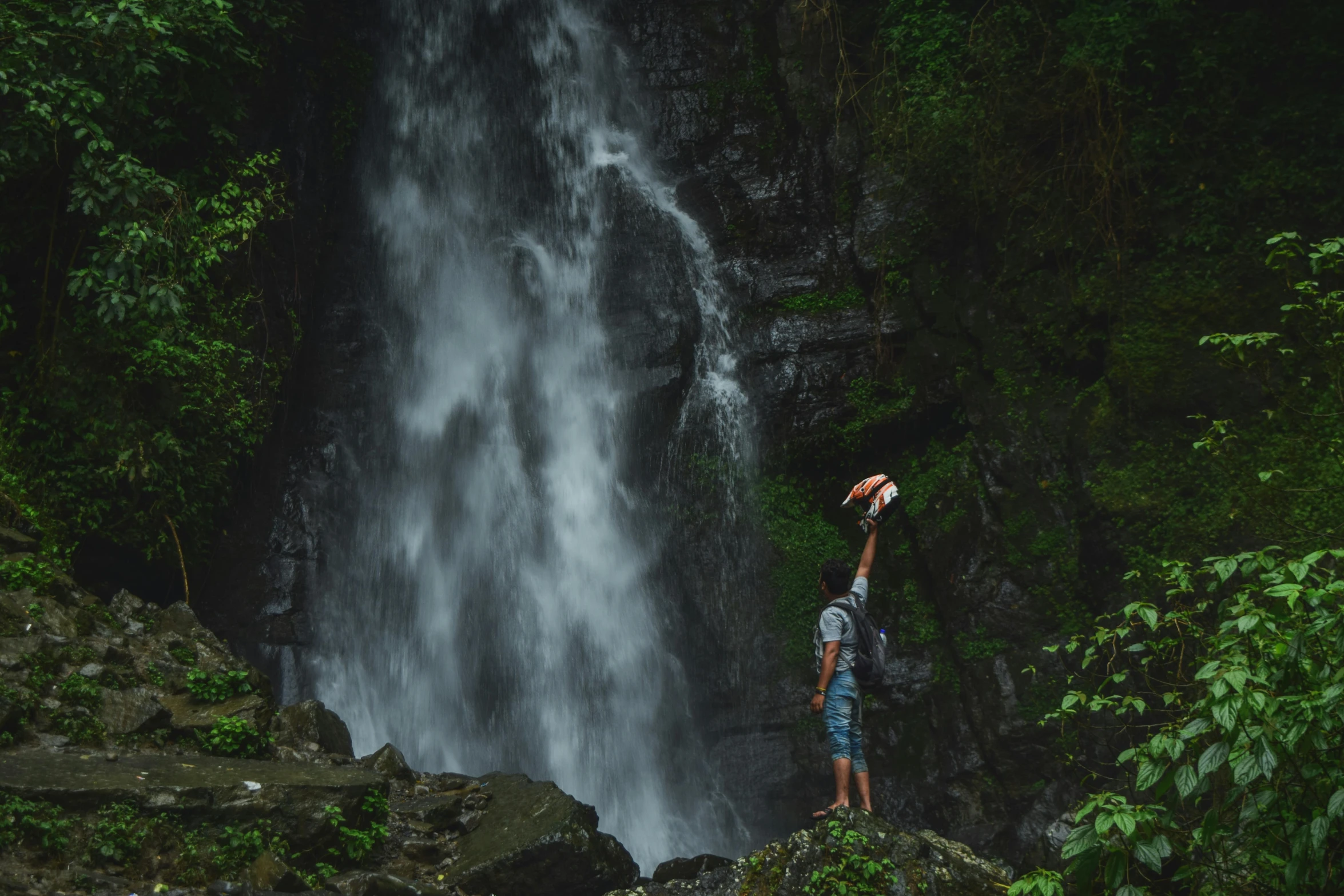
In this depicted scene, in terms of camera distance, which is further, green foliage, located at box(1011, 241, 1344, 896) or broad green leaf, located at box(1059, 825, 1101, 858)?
broad green leaf, located at box(1059, 825, 1101, 858)

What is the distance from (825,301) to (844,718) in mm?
5727

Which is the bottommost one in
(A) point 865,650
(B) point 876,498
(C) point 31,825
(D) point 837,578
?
(C) point 31,825

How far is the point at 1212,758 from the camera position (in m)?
2.66

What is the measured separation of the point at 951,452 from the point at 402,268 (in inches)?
259

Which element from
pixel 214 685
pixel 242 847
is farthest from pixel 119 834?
pixel 214 685

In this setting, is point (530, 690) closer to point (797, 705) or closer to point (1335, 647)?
point (797, 705)

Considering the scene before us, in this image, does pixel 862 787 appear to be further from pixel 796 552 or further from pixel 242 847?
pixel 796 552

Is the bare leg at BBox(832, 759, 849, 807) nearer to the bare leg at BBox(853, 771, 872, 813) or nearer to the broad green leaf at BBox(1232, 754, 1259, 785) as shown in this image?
the bare leg at BBox(853, 771, 872, 813)

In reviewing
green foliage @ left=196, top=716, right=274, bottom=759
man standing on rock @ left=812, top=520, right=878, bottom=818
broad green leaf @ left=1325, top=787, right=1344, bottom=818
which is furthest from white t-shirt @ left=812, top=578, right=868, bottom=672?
green foliage @ left=196, top=716, right=274, bottom=759

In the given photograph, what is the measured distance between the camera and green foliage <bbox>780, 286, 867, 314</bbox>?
987cm

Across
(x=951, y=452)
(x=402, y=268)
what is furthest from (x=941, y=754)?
(x=402, y=268)

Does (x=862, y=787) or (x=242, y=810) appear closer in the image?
(x=242, y=810)

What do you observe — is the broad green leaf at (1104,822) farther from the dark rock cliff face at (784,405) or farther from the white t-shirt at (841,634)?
the dark rock cliff face at (784,405)

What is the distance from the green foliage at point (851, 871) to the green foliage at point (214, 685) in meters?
4.00
